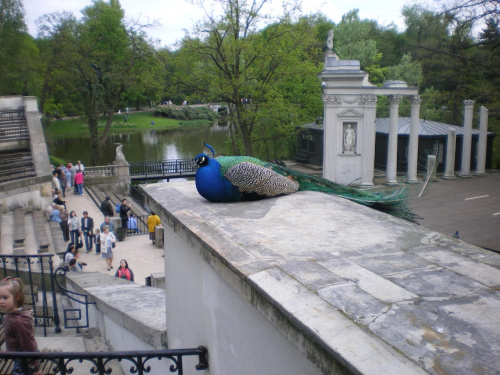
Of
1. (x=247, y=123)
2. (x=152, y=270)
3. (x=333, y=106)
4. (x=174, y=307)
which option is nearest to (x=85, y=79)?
(x=247, y=123)

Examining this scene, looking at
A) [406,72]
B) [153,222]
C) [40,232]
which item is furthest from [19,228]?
[406,72]

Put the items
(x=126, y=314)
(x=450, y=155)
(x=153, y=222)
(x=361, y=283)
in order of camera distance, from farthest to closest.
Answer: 1. (x=450, y=155)
2. (x=153, y=222)
3. (x=126, y=314)
4. (x=361, y=283)

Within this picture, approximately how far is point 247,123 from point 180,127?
139 ft

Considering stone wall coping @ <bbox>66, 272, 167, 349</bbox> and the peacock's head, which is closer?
the peacock's head

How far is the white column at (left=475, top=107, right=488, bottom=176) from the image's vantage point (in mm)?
26234

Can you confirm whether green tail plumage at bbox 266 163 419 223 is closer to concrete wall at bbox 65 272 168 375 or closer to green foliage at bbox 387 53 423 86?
concrete wall at bbox 65 272 168 375

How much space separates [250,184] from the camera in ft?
16.0

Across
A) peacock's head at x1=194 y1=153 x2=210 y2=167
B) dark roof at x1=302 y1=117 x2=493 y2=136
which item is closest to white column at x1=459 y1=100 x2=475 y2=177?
dark roof at x1=302 y1=117 x2=493 y2=136

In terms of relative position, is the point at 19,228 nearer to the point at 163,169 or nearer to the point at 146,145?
the point at 163,169

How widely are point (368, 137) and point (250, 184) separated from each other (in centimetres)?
1792

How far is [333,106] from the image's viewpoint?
21594 millimetres

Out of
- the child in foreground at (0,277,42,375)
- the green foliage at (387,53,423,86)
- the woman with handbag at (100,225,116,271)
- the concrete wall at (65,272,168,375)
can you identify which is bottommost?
the woman with handbag at (100,225,116,271)

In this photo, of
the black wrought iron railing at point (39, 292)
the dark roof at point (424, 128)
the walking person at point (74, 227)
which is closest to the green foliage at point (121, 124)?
the dark roof at point (424, 128)

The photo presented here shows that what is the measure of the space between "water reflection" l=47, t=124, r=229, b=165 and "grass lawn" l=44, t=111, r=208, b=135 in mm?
2196
